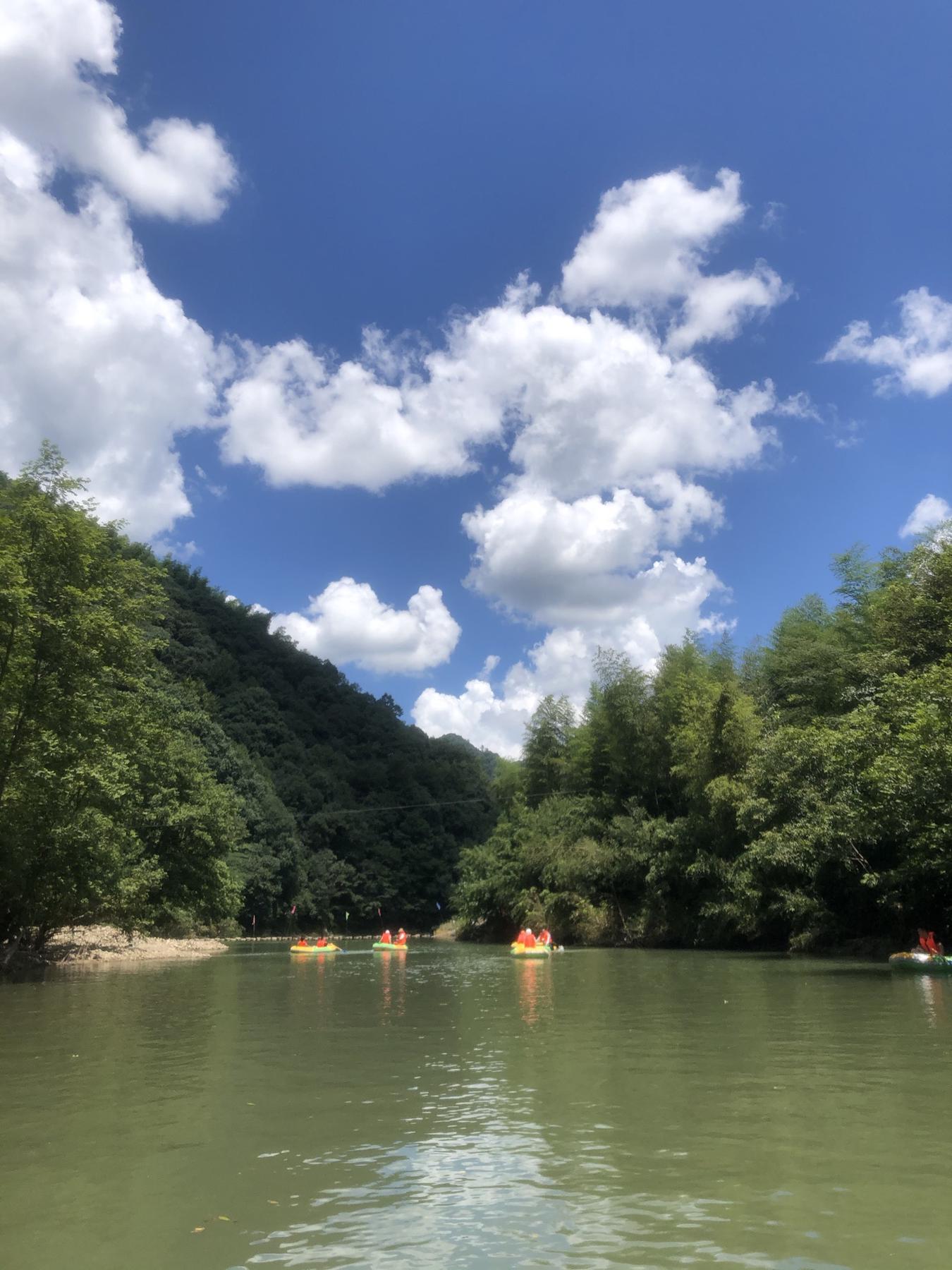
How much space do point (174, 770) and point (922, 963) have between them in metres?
34.0

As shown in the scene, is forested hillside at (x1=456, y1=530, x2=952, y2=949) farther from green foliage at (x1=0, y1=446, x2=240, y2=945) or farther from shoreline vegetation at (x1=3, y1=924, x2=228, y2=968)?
green foliage at (x1=0, y1=446, x2=240, y2=945)

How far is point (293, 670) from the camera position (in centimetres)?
11325

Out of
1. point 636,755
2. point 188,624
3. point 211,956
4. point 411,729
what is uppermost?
point 188,624

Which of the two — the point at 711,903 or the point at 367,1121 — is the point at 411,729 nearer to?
the point at 711,903

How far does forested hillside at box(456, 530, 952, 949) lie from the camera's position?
24.1 metres

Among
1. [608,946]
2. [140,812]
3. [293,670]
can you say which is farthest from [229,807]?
[293,670]

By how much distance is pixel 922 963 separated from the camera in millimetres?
23266

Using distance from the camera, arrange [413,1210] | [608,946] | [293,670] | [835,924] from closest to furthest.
A: [413,1210] < [835,924] < [608,946] < [293,670]

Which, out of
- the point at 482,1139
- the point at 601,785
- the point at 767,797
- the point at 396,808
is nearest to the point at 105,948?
the point at 767,797

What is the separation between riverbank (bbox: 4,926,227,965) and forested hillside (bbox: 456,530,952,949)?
698 inches

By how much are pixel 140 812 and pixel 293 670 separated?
2835 inches

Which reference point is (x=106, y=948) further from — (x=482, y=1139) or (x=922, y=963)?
(x=482, y=1139)

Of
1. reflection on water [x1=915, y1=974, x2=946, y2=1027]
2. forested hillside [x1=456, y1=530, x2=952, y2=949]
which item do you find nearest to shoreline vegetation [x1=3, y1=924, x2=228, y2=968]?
forested hillside [x1=456, y1=530, x2=952, y2=949]

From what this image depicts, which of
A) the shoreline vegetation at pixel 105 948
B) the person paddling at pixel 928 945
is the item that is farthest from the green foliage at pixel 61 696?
the person paddling at pixel 928 945
